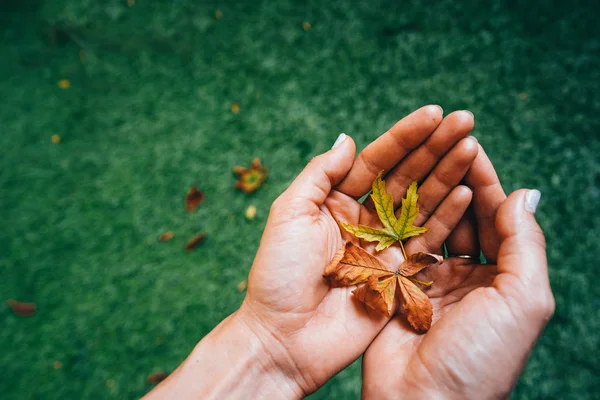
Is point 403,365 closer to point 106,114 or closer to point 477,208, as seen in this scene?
point 477,208

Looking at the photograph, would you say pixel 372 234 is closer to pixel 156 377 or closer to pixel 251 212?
pixel 251 212

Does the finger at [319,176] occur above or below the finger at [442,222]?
above

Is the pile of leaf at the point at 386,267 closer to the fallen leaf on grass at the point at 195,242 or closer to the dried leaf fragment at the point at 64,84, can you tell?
the fallen leaf on grass at the point at 195,242

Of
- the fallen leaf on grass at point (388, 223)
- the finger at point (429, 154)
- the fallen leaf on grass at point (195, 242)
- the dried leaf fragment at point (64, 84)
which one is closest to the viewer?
the finger at point (429, 154)

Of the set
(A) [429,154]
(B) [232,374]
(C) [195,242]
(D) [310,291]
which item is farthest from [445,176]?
(C) [195,242]

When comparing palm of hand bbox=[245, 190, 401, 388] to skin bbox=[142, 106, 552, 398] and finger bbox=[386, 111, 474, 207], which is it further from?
finger bbox=[386, 111, 474, 207]

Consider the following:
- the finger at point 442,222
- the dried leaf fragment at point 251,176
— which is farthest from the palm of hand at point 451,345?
the dried leaf fragment at point 251,176

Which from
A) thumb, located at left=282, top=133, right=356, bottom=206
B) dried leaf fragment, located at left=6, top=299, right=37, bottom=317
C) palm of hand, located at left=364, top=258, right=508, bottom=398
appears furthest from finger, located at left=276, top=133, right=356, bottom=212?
dried leaf fragment, located at left=6, top=299, right=37, bottom=317

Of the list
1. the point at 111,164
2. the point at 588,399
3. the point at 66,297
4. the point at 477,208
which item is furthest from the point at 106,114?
the point at 588,399
